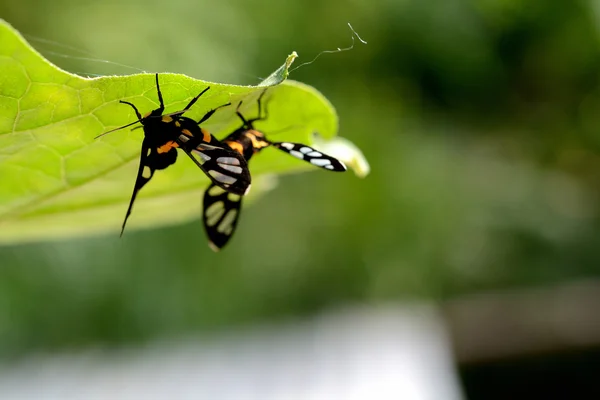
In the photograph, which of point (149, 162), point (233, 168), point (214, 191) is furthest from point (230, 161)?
point (214, 191)

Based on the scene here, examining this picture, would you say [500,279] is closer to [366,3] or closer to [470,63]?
[470,63]

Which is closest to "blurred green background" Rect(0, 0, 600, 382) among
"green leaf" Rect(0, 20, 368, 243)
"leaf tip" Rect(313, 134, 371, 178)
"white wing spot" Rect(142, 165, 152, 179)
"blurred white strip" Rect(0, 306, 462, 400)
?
"blurred white strip" Rect(0, 306, 462, 400)

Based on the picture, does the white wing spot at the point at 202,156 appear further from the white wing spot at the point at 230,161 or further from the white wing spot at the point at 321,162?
Result: the white wing spot at the point at 321,162

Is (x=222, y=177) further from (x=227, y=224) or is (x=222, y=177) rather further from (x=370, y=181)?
(x=370, y=181)

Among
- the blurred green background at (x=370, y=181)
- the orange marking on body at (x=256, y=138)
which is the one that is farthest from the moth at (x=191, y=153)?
the blurred green background at (x=370, y=181)

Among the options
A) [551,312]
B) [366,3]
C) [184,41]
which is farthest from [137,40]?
[551,312]
